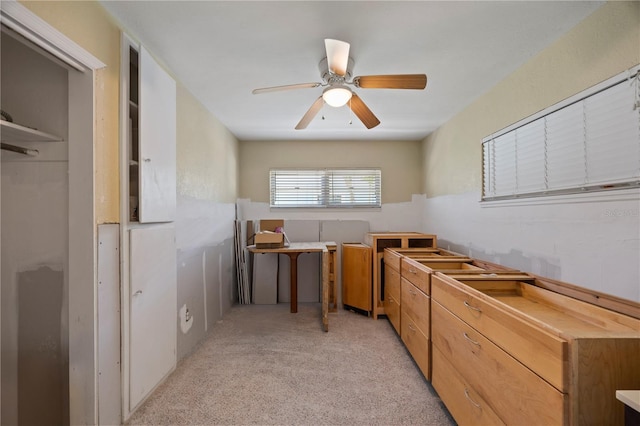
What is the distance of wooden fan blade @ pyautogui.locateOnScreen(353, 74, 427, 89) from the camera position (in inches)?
70.0

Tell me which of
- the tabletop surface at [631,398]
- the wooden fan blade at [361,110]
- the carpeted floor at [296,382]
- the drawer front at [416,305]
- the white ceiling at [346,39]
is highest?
the white ceiling at [346,39]

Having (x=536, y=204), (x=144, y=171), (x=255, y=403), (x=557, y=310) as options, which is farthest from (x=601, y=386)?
(x=144, y=171)

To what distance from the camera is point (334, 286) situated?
368 cm

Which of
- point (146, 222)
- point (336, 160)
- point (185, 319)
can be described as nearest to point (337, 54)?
point (146, 222)

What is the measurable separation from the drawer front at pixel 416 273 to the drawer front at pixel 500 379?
11.9 inches

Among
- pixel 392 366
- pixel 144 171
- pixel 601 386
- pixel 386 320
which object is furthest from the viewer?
pixel 386 320

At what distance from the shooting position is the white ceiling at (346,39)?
151 cm

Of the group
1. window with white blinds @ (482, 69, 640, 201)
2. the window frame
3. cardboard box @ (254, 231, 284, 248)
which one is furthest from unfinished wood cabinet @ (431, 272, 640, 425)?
the window frame

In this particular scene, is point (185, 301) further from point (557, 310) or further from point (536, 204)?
point (536, 204)

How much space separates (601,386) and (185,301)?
2688 millimetres

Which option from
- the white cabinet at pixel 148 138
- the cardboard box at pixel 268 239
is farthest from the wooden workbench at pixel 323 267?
the white cabinet at pixel 148 138

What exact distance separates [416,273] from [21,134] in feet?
8.76

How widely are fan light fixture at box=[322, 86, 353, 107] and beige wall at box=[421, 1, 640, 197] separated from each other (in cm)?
132

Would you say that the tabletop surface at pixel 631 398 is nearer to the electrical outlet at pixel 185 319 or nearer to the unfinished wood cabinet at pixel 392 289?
the unfinished wood cabinet at pixel 392 289
